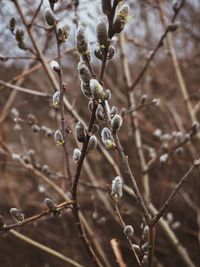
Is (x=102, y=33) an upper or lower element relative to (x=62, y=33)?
lower

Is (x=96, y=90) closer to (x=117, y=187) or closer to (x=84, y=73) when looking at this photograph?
(x=84, y=73)

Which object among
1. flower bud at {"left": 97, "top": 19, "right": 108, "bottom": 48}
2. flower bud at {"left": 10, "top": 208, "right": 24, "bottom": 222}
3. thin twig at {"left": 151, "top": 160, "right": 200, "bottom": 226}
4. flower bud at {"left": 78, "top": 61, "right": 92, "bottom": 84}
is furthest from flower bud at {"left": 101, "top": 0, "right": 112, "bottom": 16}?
flower bud at {"left": 10, "top": 208, "right": 24, "bottom": 222}

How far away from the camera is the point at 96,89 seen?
2.91 feet

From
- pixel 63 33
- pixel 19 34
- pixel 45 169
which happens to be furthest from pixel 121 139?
pixel 63 33

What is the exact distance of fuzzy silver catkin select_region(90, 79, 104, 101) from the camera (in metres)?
0.89

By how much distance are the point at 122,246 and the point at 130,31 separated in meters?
2.59

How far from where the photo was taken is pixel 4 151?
220 cm

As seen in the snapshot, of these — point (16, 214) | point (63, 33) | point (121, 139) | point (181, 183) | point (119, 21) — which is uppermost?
point (121, 139)

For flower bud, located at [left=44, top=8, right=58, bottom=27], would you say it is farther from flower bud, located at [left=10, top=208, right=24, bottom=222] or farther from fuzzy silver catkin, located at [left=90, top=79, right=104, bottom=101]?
flower bud, located at [left=10, top=208, right=24, bottom=222]

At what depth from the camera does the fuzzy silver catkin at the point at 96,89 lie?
89 centimetres

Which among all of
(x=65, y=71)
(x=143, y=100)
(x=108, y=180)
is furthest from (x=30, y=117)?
(x=108, y=180)

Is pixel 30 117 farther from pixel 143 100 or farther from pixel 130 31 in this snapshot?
pixel 130 31

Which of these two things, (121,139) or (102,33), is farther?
(121,139)

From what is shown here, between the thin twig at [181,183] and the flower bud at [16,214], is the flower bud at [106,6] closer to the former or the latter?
the thin twig at [181,183]
